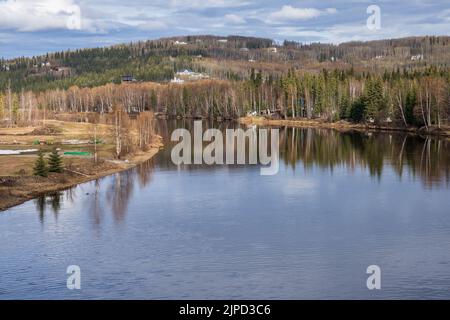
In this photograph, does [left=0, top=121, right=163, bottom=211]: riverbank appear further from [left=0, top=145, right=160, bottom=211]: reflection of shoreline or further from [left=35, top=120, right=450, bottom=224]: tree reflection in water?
[left=35, top=120, right=450, bottom=224]: tree reflection in water

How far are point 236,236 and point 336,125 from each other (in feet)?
248

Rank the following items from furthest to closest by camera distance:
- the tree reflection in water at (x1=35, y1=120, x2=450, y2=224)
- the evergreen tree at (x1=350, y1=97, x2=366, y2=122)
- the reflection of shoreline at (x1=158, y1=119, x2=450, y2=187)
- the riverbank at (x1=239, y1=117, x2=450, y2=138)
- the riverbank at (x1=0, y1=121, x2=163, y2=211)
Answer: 1. the evergreen tree at (x1=350, y1=97, x2=366, y2=122)
2. the riverbank at (x1=239, y1=117, x2=450, y2=138)
3. the reflection of shoreline at (x1=158, y1=119, x2=450, y2=187)
4. the riverbank at (x1=0, y1=121, x2=163, y2=211)
5. the tree reflection in water at (x1=35, y1=120, x2=450, y2=224)

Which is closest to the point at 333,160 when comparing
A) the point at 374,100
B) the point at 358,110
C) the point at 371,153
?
the point at 371,153

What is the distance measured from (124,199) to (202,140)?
4144cm

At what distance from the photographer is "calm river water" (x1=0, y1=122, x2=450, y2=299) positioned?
2616 centimetres

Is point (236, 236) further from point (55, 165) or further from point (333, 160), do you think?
point (333, 160)

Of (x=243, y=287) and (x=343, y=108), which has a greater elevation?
(x=343, y=108)

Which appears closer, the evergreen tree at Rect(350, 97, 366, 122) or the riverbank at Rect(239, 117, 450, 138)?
the riverbank at Rect(239, 117, 450, 138)

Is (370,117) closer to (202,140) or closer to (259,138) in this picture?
(259,138)

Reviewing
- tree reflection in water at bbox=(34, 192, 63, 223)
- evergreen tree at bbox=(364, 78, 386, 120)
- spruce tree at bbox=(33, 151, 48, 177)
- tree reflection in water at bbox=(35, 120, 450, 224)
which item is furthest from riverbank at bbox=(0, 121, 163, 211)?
evergreen tree at bbox=(364, 78, 386, 120)

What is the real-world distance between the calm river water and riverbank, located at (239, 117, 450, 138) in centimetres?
3176

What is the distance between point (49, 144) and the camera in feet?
247
